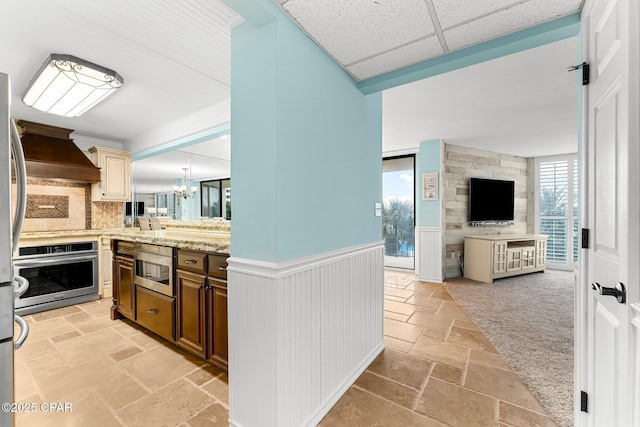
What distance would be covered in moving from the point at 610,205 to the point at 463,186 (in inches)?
177

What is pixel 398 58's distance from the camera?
1806 millimetres

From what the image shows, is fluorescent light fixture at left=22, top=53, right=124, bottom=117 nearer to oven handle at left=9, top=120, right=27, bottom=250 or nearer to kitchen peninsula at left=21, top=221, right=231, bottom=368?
kitchen peninsula at left=21, top=221, right=231, bottom=368

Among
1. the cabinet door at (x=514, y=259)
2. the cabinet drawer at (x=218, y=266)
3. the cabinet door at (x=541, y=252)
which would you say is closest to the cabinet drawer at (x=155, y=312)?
the cabinet drawer at (x=218, y=266)

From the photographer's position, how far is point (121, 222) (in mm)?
4602

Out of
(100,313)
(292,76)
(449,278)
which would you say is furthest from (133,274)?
(449,278)

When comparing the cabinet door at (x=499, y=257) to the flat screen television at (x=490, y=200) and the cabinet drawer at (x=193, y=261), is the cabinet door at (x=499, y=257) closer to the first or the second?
the flat screen television at (x=490, y=200)

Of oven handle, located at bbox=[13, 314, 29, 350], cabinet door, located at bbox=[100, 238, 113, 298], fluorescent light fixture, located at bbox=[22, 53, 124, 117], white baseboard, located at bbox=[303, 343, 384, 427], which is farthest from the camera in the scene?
cabinet door, located at bbox=[100, 238, 113, 298]

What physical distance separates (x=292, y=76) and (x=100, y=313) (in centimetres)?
373

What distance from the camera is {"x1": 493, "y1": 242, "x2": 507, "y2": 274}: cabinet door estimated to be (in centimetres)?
476

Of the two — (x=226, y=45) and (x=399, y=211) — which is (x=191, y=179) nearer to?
(x=399, y=211)

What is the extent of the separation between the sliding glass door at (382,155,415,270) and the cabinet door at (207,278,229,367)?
4.20 metres

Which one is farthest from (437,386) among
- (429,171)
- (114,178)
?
(114,178)

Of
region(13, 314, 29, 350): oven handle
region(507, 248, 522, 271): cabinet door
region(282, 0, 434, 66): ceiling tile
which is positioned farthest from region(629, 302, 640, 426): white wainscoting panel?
region(507, 248, 522, 271): cabinet door

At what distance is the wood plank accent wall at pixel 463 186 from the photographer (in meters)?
5.03
